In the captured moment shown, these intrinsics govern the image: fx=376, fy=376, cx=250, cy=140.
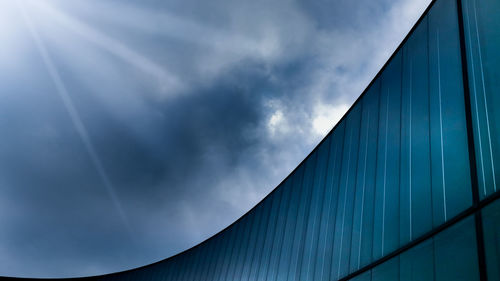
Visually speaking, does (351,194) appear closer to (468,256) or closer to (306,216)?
(306,216)

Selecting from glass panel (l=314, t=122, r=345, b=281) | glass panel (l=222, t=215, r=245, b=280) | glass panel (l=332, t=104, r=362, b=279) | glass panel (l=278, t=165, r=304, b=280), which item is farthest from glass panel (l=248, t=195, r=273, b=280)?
glass panel (l=332, t=104, r=362, b=279)

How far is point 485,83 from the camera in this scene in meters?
8.02

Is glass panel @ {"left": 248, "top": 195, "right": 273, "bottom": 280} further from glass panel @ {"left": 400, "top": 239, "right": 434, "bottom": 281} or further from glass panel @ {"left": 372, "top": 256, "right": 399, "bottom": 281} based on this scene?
glass panel @ {"left": 400, "top": 239, "right": 434, "bottom": 281}

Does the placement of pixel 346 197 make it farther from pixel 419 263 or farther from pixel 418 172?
pixel 419 263

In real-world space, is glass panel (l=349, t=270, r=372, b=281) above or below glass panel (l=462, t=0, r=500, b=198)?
below

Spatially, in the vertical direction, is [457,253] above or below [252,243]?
below

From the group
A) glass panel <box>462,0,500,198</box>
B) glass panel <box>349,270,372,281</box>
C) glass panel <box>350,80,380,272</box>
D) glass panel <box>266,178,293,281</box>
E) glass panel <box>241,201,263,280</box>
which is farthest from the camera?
glass panel <box>241,201,263,280</box>

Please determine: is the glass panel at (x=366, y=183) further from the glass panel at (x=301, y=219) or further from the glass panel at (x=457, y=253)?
the glass panel at (x=301, y=219)

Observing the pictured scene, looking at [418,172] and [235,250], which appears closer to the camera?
[418,172]

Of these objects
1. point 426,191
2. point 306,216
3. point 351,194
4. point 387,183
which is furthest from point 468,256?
point 306,216

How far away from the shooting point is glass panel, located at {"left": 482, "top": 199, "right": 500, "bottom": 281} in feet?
21.3

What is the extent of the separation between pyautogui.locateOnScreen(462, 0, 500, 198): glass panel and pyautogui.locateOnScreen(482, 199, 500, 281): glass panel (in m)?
0.41

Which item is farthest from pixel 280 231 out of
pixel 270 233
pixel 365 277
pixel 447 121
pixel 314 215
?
pixel 447 121

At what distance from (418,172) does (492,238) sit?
3.07 metres
